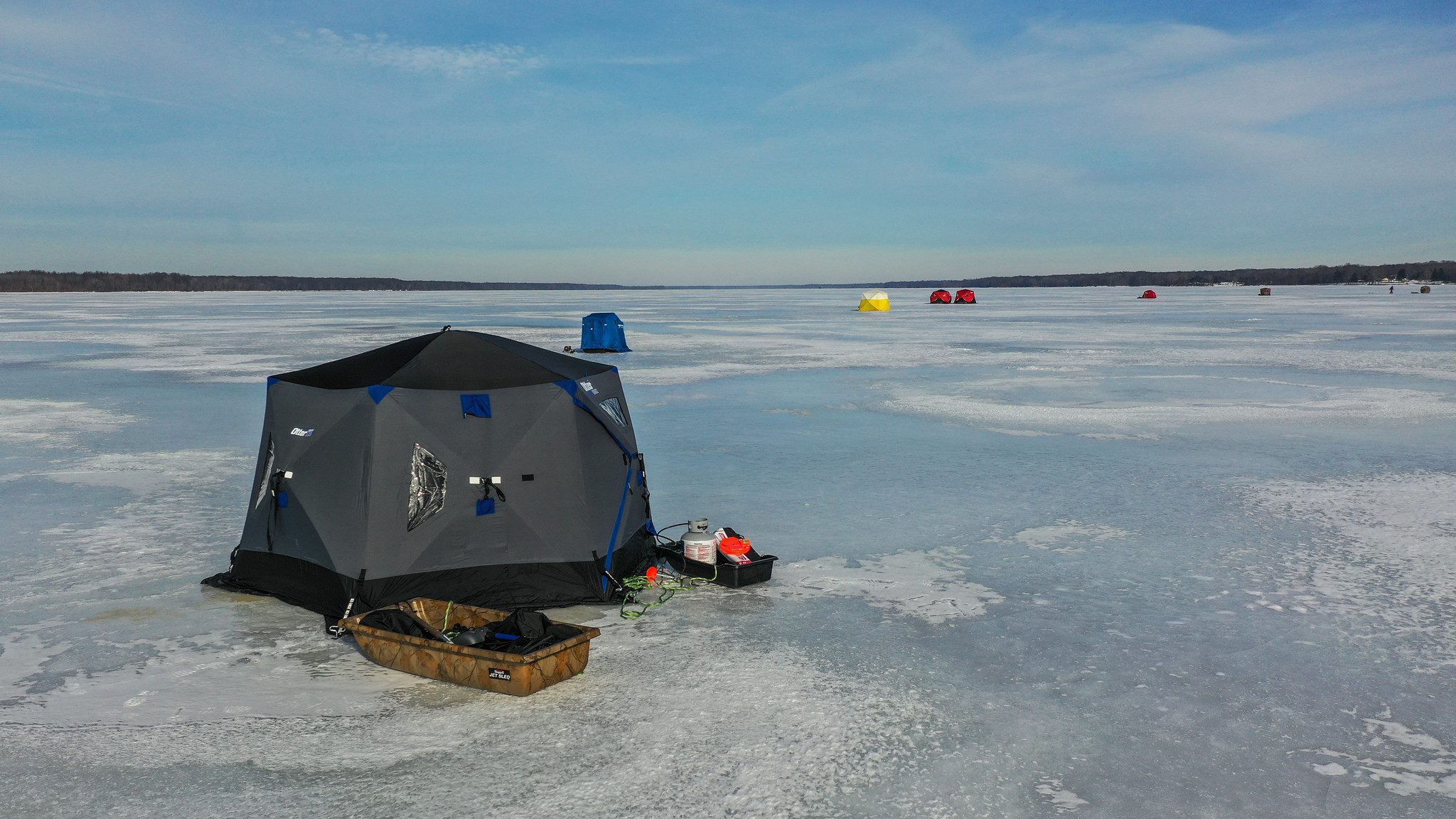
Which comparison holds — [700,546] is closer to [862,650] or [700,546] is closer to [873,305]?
[862,650]

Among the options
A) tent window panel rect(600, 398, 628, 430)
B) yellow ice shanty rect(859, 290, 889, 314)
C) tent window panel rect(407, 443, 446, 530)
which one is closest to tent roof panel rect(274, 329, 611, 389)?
tent window panel rect(600, 398, 628, 430)

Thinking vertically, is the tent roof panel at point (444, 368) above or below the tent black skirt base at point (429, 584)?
above

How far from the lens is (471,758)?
4.68 m

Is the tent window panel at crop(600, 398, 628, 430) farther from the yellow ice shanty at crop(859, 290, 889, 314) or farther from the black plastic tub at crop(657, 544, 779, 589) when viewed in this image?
the yellow ice shanty at crop(859, 290, 889, 314)

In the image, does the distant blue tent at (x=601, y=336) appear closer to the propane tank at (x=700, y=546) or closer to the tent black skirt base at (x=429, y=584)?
the propane tank at (x=700, y=546)

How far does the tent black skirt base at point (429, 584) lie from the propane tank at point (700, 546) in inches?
19.1

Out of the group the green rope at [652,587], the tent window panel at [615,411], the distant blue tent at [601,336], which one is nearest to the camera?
the green rope at [652,587]

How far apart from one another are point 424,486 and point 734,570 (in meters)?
2.14

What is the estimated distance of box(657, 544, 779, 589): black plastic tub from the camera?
7316 millimetres

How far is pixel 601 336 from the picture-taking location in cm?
3020

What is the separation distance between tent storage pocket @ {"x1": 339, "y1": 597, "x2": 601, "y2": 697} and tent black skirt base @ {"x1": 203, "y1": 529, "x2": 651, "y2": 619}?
21.1 inches

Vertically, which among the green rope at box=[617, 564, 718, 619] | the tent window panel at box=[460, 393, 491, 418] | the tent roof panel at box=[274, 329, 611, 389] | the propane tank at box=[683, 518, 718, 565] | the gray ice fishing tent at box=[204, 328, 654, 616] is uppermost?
the tent roof panel at box=[274, 329, 611, 389]

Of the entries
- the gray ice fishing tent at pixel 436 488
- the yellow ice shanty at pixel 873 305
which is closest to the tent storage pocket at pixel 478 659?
the gray ice fishing tent at pixel 436 488

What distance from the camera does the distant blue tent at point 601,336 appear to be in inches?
1188
